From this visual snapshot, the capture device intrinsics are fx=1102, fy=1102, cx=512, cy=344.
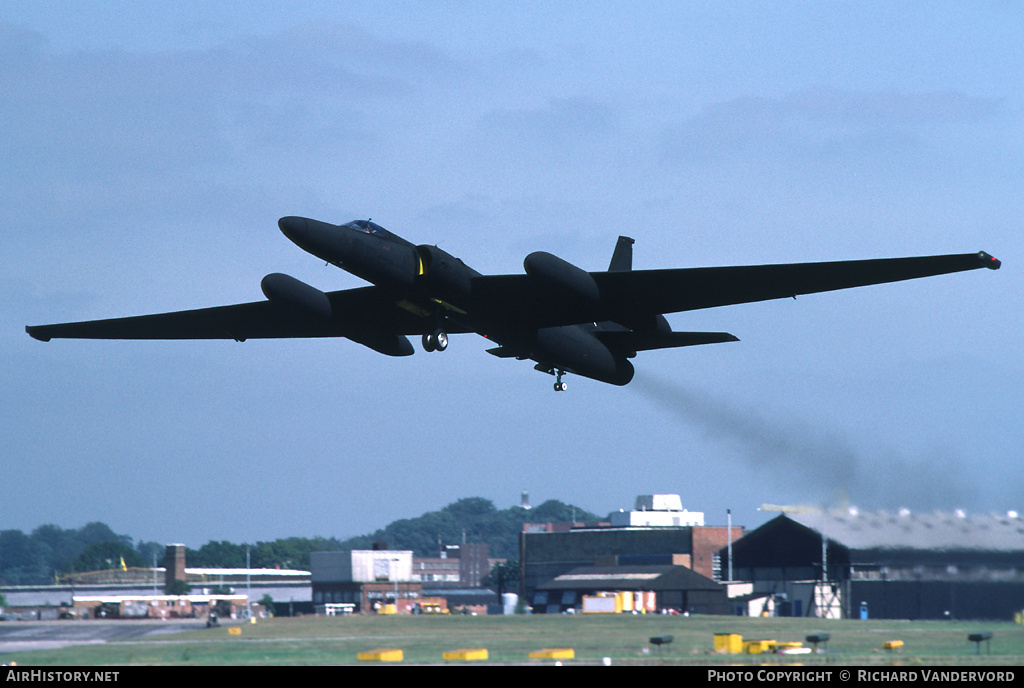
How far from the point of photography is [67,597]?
5369 inches

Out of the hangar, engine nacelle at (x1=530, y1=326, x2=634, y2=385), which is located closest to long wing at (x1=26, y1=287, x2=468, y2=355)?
engine nacelle at (x1=530, y1=326, x2=634, y2=385)

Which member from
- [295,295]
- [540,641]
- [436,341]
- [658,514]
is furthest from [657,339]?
[658,514]

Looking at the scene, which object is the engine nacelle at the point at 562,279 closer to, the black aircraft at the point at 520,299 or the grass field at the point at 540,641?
the black aircraft at the point at 520,299

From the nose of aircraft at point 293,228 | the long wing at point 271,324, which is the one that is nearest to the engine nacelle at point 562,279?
the long wing at point 271,324

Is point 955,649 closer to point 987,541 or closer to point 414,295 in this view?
point 987,541

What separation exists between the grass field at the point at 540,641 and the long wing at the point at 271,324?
647 inches

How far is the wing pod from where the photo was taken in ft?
89.8

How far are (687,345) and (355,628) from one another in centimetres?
4246

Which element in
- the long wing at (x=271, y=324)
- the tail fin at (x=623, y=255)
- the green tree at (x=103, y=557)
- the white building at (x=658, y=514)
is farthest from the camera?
the green tree at (x=103, y=557)

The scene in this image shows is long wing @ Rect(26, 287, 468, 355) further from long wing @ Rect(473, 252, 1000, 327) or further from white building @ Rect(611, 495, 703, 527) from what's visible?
white building @ Rect(611, 495, 703, 527)

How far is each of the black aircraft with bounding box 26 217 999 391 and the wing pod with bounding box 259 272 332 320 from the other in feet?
0.12

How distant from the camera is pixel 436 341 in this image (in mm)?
28562

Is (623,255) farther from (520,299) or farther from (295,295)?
(295,295)

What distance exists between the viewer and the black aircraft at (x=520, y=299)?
25.7 metres
